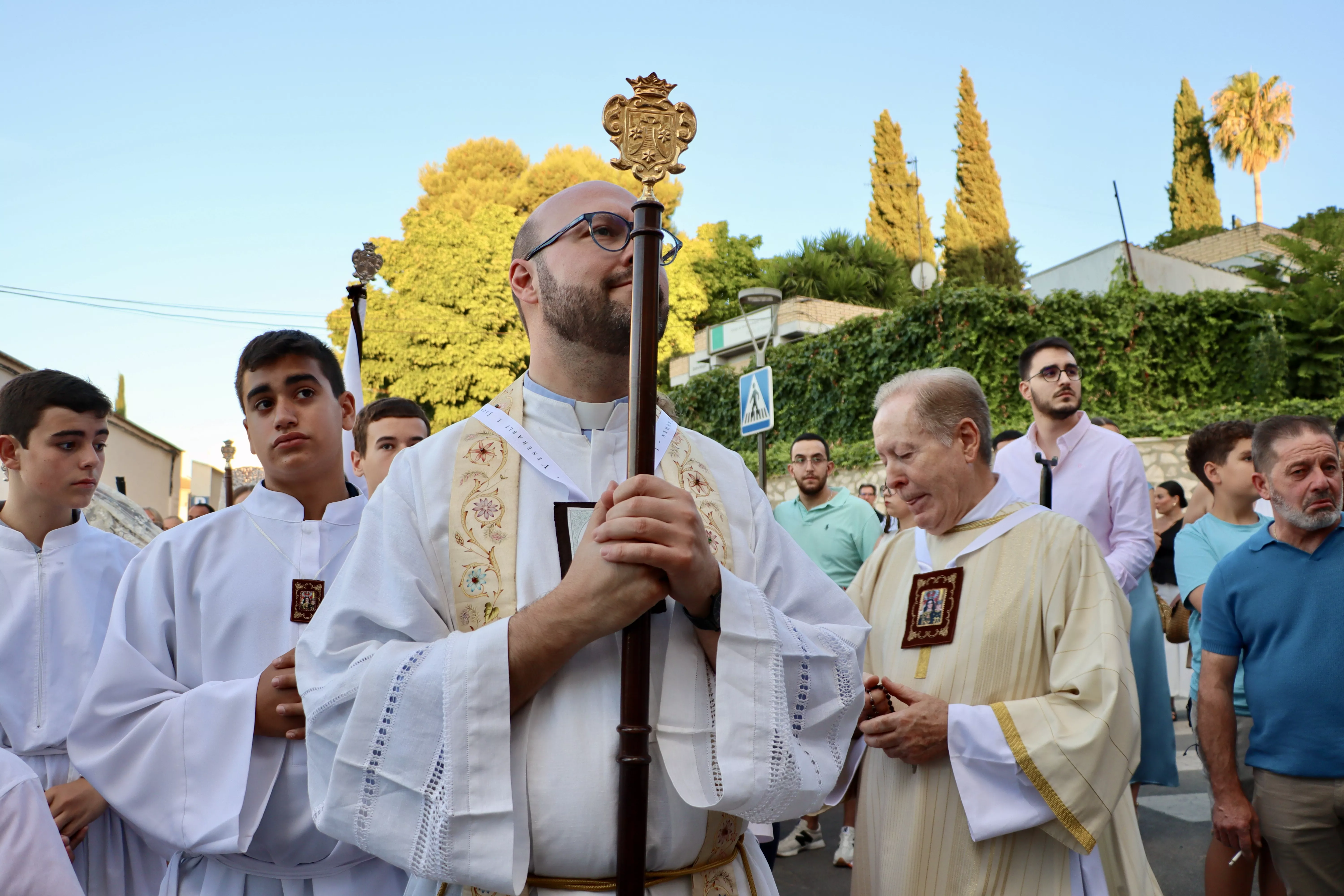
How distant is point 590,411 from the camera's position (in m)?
2.20

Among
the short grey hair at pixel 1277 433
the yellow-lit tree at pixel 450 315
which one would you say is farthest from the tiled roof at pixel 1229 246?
the short grey hair at pixel 1277 433

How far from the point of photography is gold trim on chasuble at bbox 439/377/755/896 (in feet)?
6.36

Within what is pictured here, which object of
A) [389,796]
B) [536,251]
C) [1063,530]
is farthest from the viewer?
[1063,530]

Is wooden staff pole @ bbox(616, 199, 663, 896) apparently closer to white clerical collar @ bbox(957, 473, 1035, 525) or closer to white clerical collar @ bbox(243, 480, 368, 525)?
white clerical collar @ bbox(243, 480, 368, 525)

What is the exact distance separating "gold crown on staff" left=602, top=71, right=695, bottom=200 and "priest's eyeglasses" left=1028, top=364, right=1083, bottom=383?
3630mm

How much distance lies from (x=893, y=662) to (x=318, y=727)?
6.26 ft

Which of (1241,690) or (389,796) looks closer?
(389,796)

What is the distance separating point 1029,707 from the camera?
2.86 m

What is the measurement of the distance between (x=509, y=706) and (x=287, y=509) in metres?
1.48

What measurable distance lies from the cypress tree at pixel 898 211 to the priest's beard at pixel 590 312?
160 ft

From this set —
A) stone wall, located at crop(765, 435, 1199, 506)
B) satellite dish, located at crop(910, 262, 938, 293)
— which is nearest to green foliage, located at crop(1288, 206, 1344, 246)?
stone wall, located at crop(765, 435, 1199, 506)

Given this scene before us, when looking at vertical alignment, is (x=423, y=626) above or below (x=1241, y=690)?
above

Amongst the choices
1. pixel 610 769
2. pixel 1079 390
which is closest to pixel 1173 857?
pixel 1079 390

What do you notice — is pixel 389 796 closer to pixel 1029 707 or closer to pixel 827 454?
pixel 1029 707
